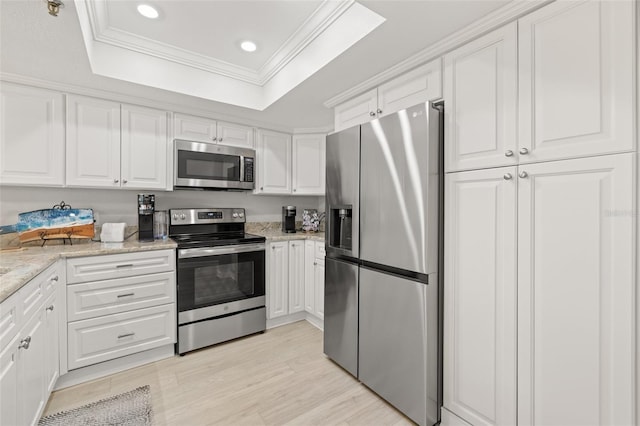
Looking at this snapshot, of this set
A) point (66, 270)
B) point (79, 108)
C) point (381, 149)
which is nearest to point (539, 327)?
point (381, 149)

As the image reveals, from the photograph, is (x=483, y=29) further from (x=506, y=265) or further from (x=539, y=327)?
(x=539, y=327)

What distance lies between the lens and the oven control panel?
2.82 m

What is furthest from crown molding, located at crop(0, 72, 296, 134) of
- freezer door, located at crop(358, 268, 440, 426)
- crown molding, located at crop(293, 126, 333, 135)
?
freezer door, located at crop(358, 268, 440, 426)

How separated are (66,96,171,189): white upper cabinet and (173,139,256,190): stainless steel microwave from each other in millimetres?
136

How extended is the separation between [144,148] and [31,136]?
0.72 metres

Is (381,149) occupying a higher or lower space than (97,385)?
higher

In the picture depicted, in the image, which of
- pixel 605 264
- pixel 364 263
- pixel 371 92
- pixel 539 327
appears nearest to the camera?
pixel 605 264

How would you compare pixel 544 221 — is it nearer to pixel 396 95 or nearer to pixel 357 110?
pixel 396 95

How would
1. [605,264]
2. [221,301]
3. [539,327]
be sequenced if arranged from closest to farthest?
[605,264], [539,327], [221,301]

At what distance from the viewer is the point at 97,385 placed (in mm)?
2062

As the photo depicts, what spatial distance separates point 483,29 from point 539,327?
1.46m

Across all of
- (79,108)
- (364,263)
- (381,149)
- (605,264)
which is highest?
(79,108)

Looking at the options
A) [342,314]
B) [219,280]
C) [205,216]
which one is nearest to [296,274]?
[219,280]

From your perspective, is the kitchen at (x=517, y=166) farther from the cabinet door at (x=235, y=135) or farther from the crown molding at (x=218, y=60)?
the cabinet door at (x=235, y=135)
